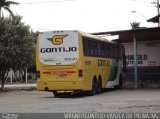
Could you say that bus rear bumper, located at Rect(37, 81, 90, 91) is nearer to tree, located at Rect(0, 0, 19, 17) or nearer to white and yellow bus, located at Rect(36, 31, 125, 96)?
white and yellow bus, located at Rect(36, 31, 125, 96)

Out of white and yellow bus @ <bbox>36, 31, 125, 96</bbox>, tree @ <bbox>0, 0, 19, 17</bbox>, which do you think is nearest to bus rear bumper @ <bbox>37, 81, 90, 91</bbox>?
white and yellow bus @ <bbox>36, 31, 125, 96</bbox>

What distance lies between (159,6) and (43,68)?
34368 mm

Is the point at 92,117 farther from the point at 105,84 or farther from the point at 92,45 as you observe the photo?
the point at 105,84

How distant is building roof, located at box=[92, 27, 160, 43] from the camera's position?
31986mm

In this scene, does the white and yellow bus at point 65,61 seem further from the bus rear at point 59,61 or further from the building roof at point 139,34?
the building roof at point 139,34

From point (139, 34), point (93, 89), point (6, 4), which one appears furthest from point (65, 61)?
point (6, 4)

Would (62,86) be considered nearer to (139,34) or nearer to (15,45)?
(15,45)

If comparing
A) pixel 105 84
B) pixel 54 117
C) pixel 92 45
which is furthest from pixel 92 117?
pixel 105 84

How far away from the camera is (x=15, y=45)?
34000 mm

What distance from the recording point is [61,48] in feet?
85.0

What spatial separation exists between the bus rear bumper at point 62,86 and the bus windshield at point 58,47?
1.03 metres

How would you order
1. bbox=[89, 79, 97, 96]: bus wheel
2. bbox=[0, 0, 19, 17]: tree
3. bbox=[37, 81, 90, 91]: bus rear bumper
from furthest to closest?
bbox=[0, 0, 19, 17]: tree, bbox=[89, 79, 97, 96]: bus wheel, bbox=[37, 81, 90, 91]: bus rear bumper

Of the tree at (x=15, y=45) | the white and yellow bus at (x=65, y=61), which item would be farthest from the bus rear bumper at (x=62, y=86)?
the tree at (x=15, y=45)

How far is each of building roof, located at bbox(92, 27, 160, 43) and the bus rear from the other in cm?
667
